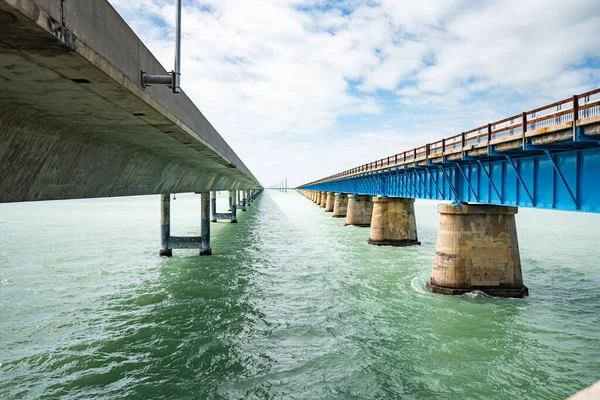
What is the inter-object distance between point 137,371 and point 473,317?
1142 centimetres

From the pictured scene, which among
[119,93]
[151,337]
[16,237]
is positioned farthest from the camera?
[16,237]

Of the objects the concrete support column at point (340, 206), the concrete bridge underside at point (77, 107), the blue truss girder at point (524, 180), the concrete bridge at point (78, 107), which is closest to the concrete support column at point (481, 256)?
the blue truss girder at point (524, 180)

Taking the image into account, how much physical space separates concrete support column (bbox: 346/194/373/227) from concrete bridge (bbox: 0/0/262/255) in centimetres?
3770

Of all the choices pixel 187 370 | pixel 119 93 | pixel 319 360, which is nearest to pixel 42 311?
pixel 187 370

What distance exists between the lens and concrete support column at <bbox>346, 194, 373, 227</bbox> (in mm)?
49375

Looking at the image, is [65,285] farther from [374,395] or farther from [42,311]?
[374,395]

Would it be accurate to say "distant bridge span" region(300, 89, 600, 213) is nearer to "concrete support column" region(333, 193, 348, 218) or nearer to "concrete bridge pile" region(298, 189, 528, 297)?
"concrete bridge pile" region(298, 189, 528, 297)

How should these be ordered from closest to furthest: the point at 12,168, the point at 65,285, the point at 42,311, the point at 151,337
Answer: the point at 12,168 → the point at 151,337 → the point at 42,311 → the point at 65,285

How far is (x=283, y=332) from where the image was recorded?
12812mm

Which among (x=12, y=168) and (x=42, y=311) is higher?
(x=12, y=168)

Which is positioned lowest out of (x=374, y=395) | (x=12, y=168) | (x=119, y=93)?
(x=374, y=395)

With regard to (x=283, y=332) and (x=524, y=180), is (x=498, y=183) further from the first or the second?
(x=283, y=332)

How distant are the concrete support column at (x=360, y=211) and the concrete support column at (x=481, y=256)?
30930mm

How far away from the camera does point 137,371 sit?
33.1 feet
